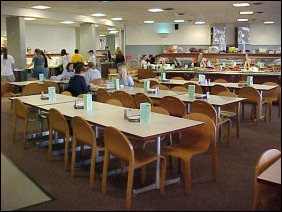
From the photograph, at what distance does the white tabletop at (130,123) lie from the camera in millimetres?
1818

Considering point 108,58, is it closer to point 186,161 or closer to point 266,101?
point 266,101

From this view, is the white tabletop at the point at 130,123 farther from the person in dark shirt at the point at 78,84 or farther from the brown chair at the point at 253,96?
the brown chair at the point at 253,96

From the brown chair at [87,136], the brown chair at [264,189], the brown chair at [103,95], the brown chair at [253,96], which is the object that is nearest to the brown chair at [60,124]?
the brown chair at [87,136]

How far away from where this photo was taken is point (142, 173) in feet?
6.95

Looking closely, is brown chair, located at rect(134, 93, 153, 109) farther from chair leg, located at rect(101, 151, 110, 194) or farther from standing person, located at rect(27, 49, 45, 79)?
standing person, located at rect(27, 49, 45, 79)

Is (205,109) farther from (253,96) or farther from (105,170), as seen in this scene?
(253,96)

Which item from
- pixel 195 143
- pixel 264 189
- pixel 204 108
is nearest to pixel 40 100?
pixel 204 108

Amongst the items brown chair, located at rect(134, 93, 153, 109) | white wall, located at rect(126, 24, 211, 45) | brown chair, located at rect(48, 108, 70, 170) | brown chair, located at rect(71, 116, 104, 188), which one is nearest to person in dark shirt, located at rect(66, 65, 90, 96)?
brown chair, located at rect(134, 93, 153, 109)

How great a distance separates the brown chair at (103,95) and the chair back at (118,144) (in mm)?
1588

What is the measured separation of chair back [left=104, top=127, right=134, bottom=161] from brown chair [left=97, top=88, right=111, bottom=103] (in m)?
1.59

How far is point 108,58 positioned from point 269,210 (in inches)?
358

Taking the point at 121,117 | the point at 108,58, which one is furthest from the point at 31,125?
the point at 108,58

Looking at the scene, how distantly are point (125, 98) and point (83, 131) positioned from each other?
127 centimetres

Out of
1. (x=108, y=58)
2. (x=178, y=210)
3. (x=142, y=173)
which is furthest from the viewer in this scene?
(x=108, y=58)
